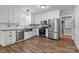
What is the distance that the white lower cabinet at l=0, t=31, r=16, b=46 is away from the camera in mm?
1179

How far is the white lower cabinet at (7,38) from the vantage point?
118 centimetres

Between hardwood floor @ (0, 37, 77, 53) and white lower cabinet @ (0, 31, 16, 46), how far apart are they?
0.06 m

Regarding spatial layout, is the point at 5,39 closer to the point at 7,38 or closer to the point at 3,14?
the point at 7,38

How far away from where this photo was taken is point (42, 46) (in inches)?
48.3

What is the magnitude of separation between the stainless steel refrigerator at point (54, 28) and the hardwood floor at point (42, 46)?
0.25ft

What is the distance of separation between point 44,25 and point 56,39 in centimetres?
27

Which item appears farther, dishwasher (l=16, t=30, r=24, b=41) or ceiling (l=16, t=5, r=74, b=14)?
dishwasher (l=16, t=30, r=24, b=41)

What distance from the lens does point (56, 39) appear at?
1271 mm

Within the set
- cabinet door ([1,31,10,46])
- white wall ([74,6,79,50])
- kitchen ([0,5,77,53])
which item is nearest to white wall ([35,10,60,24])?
kitchen ([0,5,77,53])

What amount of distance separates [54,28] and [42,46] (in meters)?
0.32

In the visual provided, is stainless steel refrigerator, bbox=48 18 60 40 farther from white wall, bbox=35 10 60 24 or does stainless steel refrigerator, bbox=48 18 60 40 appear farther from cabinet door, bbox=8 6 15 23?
cabinet door, bbox=8 6 15 23

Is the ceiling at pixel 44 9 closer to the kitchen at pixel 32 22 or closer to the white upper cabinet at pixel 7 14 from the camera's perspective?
the kitchen at pixel 32 22
